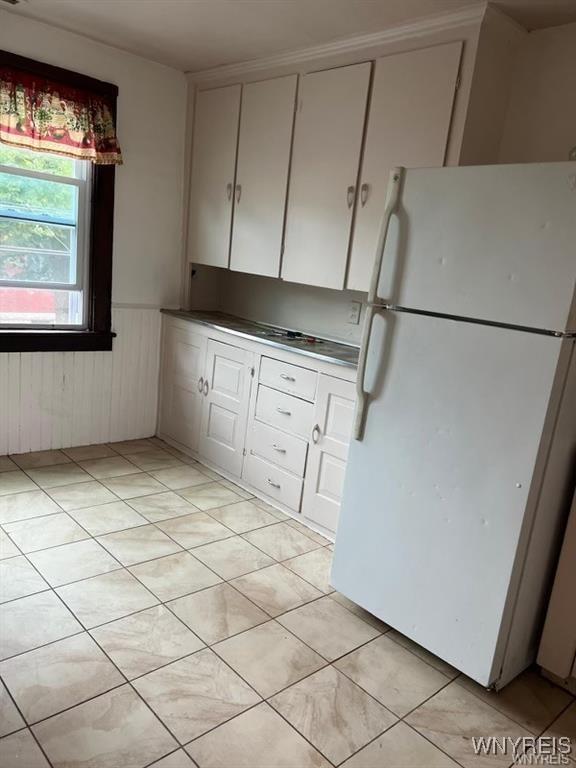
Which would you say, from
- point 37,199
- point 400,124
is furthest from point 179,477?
point 400,124

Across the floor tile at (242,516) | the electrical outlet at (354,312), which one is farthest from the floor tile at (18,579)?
the electrical outlet at (354,312)

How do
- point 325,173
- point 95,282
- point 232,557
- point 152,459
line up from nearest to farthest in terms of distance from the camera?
1. point 232,557
2. point 325,173
3. point 95,282
4. point 152,459

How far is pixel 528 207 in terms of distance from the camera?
1.65 m

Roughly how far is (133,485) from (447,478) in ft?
6.41

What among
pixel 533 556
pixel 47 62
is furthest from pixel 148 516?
pixel 47 62

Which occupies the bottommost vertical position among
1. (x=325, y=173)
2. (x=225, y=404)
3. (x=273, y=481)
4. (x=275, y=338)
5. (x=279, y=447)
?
(x=273, y=481)

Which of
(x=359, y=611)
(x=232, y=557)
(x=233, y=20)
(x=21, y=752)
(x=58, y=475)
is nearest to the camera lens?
(x=21, y=752)

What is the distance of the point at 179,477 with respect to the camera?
3.41m

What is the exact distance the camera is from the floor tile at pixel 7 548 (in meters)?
2.41

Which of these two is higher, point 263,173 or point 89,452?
point 263,173

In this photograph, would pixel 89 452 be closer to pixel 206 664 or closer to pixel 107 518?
pixel 107 518

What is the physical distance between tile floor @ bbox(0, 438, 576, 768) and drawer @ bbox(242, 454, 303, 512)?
208mm

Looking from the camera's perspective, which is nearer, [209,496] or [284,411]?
[284,411]

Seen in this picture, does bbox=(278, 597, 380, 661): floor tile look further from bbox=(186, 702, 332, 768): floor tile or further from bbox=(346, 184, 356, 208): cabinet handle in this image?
bbox=(346, 184, 356, 208): cabinet handle
